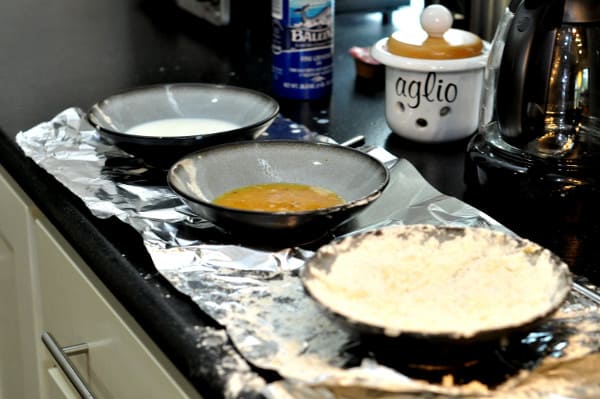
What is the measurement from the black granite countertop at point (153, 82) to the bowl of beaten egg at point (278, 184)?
78 millimetres

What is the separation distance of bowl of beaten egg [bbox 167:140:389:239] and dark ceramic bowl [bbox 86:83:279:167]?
0.19 ft

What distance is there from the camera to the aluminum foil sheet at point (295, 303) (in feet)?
1.99

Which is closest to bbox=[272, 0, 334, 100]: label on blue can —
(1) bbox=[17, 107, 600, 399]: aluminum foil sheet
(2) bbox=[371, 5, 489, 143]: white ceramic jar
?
(2) bbox=[371, 5, 489, 143]: white ceramic jar

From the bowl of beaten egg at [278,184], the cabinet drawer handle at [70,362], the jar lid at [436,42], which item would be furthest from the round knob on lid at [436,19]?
the cabinet drawer handle at [70,362]

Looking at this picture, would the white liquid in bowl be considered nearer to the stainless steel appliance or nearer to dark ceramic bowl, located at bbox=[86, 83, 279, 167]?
dark ceramic bowl, located at bbox=[86, 83, 279, 167]

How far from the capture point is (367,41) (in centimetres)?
155

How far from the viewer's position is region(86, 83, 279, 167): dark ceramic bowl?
973mm

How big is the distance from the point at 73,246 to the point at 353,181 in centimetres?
27

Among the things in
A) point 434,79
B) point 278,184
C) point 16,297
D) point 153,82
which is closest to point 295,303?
point 278,184

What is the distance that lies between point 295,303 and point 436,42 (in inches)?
18.4

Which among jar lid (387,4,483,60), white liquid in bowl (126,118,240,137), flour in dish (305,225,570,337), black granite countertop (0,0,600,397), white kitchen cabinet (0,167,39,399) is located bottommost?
white kitchen cabinet (0,167,39,399)

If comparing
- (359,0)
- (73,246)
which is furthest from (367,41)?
(73,246)

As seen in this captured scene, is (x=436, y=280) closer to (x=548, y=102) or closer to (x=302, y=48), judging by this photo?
(x=548, y=102)

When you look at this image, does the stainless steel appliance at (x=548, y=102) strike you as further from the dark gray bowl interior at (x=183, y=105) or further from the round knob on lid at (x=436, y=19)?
the dark gray bowl interior at (x=183, y=105)
